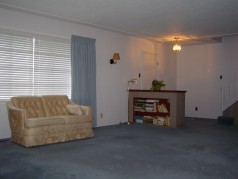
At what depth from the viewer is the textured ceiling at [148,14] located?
4.87 m

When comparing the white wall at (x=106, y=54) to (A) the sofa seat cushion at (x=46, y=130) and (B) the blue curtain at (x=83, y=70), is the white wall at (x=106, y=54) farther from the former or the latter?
(A) the sofa seat cushion at (x=46, y=130)

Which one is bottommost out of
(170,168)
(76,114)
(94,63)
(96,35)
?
(170,168)

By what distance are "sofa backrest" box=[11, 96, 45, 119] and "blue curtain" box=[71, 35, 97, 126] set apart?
102cm

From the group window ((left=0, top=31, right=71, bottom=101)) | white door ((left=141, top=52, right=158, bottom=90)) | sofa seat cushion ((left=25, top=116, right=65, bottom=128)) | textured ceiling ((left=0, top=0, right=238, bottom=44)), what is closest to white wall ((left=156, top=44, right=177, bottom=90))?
white door ((left=141, top=52, right=158, bottom=90))

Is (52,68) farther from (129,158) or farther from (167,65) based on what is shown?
(167,65)

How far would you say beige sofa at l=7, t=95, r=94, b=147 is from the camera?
15.5ft

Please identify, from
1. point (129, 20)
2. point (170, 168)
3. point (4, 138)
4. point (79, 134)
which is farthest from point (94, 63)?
point (170, 168)

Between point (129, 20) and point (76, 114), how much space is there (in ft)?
8.01

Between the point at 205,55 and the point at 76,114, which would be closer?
the point at 76,114

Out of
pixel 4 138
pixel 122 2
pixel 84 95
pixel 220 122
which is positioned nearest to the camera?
pixel 122 2

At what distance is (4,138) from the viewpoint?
5.36 metres

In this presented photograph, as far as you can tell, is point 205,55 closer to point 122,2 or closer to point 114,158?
point 122,2

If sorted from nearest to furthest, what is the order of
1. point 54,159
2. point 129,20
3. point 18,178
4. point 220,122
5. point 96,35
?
point 18,178, point 54,159, point 129,20, point 96,35, point 220,122

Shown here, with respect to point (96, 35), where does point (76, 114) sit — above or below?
below
